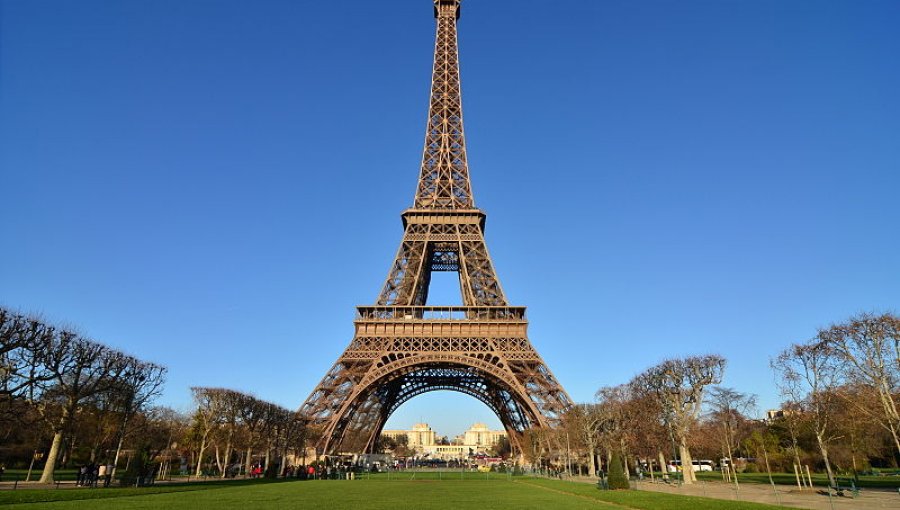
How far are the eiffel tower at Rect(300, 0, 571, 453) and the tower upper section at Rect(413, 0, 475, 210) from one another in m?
0.12

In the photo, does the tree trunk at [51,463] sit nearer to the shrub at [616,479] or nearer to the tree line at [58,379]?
the tree line at [58,379]

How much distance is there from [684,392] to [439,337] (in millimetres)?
20581

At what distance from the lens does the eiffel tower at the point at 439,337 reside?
43.7 m

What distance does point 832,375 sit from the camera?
92.9 feet

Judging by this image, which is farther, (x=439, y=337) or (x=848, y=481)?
(x=439, y=337)

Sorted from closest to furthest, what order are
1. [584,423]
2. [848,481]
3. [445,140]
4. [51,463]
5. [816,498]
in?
[816,498], [51,463], [848,481], [584,423], [445,140]

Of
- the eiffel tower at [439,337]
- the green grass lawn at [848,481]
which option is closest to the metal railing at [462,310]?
the eiffel tower at [439,337]

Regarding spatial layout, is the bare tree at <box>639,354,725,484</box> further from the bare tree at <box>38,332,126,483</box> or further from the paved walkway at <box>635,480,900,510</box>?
the bare tree at <box>38,332,126,483</box>

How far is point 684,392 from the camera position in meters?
34.9

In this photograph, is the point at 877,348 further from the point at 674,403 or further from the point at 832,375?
the point at 674,403

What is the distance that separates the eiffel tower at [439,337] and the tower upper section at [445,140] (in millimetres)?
121

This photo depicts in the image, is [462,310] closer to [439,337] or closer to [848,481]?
[439,337]

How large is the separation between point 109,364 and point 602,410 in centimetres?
3787

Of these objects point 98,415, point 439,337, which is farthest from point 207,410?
point 439,337
